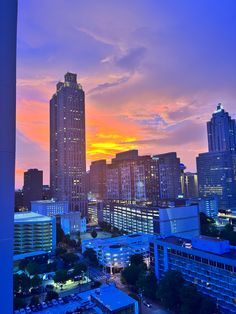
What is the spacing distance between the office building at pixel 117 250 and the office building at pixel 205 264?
181 inches

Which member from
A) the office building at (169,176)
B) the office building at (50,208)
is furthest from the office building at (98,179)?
the office building at (50,208)

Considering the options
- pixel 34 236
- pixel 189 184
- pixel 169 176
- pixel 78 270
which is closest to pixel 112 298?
pixel 78 270

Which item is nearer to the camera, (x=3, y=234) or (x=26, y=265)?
(x=3, y=234)

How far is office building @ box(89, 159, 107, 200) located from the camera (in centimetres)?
7938

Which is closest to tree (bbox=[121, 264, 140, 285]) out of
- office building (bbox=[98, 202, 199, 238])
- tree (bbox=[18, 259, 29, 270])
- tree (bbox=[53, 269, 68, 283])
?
tree (bbox=[53, 269, 68, 283])

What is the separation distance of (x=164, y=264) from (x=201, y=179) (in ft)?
143

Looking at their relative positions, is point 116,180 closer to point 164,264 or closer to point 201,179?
point 201,179

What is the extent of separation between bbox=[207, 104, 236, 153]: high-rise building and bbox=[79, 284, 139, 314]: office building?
50.9 metres

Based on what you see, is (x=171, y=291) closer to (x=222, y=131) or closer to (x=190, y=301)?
(x=190, y=301)

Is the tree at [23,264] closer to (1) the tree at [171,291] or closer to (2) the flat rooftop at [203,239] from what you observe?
(2) the flat rooftop at [203,239]

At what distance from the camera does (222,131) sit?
5912cm

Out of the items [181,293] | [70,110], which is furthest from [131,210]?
[70,110]

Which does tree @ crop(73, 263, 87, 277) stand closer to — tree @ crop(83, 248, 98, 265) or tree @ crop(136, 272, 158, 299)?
tree @ crop(83, 248, 98, 265)

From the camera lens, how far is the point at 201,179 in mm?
56781
